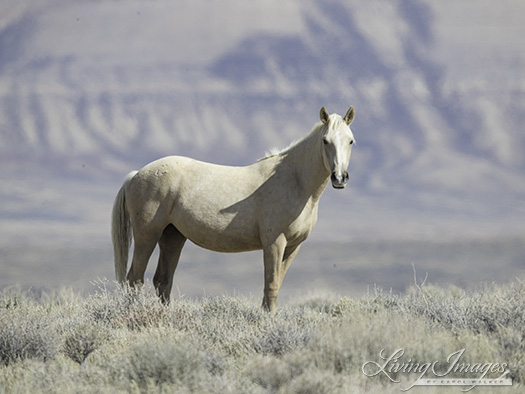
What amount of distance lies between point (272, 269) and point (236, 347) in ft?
6.68

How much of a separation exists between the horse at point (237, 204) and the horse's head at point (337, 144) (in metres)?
0.01

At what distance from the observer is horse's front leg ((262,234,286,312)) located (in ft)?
26.8

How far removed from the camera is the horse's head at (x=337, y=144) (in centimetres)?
758

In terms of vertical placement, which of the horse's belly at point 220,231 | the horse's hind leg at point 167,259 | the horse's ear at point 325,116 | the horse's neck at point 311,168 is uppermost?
the horse's ear at point 325,116

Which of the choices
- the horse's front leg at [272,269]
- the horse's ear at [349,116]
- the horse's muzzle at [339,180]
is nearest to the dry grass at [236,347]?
the horse's front leg at [272,269]

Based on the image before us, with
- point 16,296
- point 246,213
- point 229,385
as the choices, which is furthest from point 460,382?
point 16,296

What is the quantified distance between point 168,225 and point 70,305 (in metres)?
2.59

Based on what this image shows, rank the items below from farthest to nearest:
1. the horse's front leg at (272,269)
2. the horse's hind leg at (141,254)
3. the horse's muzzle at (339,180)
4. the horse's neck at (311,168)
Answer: the horse's hind leg at (141,254)
the horse's neck at (311,168)
the horse's front leg at (272,269)
the horse's muzzle at (339,180)

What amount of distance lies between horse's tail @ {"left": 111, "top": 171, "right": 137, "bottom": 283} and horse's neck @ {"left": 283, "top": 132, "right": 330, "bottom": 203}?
3.27 meters

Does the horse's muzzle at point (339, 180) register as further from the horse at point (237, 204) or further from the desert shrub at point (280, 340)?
the desert shrub at point (280, 340)

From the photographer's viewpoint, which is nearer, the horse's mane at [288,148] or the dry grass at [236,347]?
the dry grass at [236,347]

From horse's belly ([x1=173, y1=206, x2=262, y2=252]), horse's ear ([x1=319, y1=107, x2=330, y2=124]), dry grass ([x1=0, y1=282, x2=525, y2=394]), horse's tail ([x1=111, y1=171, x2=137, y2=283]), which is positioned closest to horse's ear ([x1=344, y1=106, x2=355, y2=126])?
horse's ear ([x1=319, y1=107, x2=330, y2=124])

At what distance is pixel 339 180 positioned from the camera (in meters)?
7.53

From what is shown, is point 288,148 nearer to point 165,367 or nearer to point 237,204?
point 237,204
